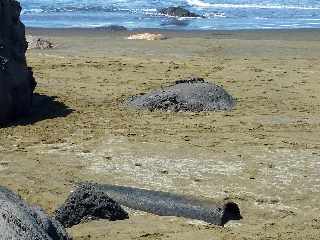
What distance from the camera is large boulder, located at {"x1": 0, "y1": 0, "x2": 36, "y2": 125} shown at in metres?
11.9

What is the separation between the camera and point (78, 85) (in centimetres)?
1529

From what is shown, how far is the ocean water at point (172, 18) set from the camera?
31.0 meters

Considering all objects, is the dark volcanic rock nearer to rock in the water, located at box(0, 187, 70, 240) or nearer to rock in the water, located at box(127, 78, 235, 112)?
rock in the water, located at box(0, 187, 70, 240)

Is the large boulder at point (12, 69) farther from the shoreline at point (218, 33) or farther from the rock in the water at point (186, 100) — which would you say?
the shoreline at point (218, 33)

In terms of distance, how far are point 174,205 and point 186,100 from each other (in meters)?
5.46

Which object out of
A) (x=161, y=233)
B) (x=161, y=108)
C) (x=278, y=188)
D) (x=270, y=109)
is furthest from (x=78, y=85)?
(x=161, y=233)

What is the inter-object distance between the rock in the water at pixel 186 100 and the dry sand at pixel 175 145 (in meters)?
0.26

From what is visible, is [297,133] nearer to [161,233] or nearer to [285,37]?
[161,233]

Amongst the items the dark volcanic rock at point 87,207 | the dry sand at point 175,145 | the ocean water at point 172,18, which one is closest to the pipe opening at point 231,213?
the dry sand at point 175,145

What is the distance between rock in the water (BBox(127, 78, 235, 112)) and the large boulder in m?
2.03

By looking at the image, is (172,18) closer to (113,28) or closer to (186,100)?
(113,28)

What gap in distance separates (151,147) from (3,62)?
10.8 ft

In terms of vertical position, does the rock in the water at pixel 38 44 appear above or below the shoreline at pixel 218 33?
above

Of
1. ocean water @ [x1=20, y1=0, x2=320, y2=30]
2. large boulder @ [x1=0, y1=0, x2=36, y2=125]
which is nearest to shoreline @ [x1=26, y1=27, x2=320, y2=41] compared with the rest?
ocean water @ [x1=20, y1=0, x2=320, y2=30]
